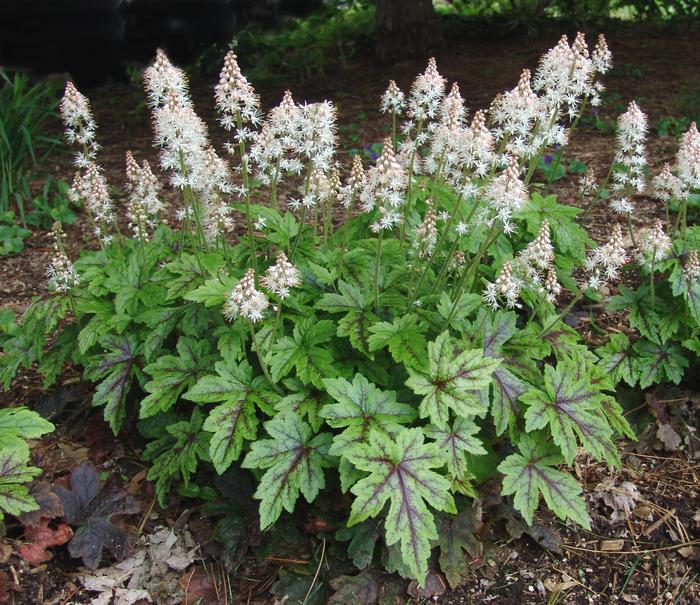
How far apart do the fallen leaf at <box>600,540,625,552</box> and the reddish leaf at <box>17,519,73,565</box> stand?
237 cm

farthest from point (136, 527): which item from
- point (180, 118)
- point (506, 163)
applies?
point (506, 163)

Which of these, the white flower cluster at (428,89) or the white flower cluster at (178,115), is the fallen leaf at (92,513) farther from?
the white flower cluster at (428,89)

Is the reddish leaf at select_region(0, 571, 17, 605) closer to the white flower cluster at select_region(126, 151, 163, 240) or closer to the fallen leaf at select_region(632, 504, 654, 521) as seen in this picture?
the white flower cluster at select_region(126, 151, 163, 240)

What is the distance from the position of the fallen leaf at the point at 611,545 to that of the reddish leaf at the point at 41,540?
237 cm

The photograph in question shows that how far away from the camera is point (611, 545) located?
322cm

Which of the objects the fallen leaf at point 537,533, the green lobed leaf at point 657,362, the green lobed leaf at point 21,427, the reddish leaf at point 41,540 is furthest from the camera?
the green lobed leaf at point 657,362

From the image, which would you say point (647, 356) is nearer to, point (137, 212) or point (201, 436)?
point (201, 436)

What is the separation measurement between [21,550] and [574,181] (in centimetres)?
465

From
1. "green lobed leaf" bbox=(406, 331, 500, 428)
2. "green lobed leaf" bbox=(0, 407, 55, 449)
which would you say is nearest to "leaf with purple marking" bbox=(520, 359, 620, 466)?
"green lobed leaf" bbox=(406, 331, 500, 428)

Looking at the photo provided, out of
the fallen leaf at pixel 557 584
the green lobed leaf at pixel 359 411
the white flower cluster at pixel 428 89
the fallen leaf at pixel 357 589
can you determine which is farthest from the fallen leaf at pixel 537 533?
the white flower cluster at pixel 428 89

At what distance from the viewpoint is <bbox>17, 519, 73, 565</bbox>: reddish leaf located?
2900mm

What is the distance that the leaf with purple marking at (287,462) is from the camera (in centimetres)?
270

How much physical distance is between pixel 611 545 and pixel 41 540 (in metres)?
2.50

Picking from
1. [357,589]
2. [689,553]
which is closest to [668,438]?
[689,553]
